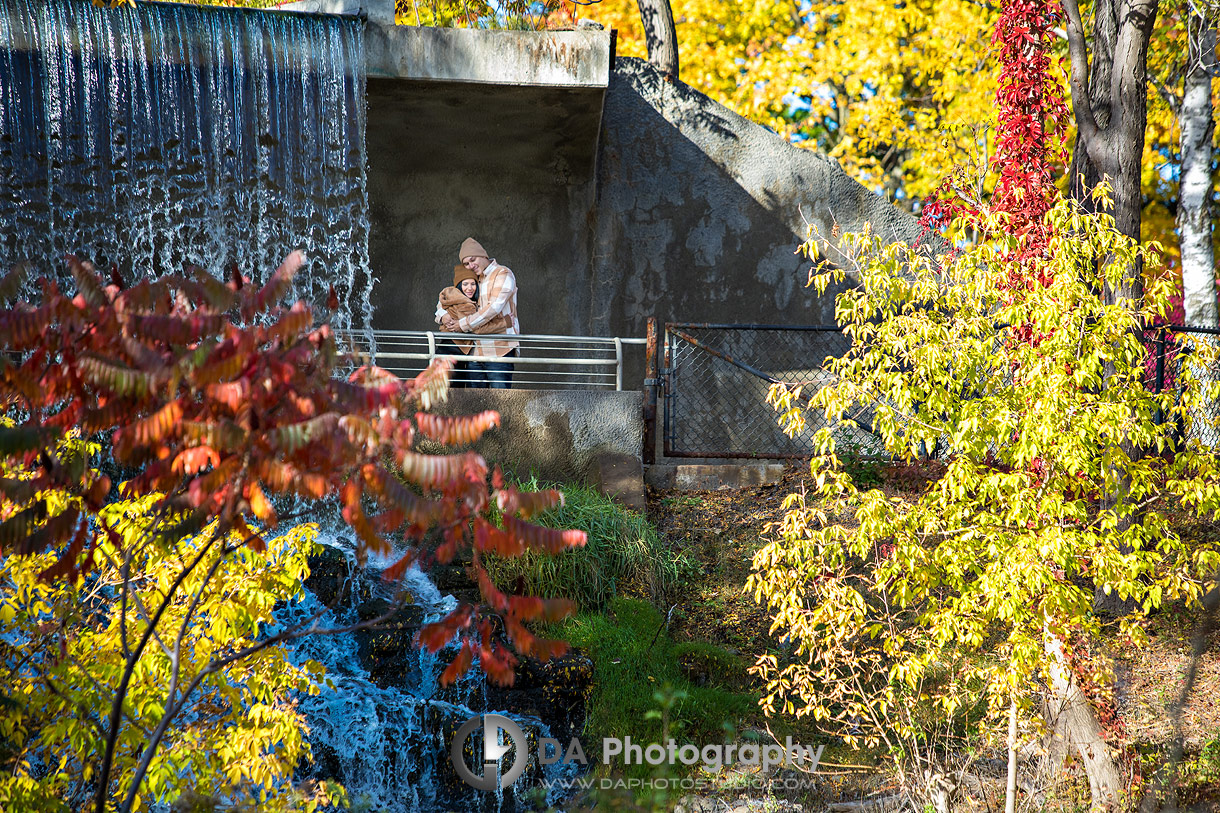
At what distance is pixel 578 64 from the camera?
30.4ft

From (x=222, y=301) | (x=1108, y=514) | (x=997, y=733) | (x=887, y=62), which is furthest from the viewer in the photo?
(x=887, y=62)

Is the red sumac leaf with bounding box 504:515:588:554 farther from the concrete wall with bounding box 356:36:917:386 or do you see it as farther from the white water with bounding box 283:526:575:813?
the concrete wall with bounding box 356:36:917:386

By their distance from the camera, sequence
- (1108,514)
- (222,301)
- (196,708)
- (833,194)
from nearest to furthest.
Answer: (222,301), (196,708), (1108,514), (833,194)

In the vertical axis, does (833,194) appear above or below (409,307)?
above

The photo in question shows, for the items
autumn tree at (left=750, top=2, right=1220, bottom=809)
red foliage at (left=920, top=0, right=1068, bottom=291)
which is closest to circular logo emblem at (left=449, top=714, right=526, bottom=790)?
autumn tree at (left=750, top=2, right=1220, bottom=809)

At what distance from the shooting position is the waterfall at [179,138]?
881 cm

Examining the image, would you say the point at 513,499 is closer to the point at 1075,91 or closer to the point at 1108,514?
the point at 1108,514

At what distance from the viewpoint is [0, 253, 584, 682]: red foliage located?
7.96ft

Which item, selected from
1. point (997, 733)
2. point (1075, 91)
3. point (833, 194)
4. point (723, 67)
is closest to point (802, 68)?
point (723, 67)

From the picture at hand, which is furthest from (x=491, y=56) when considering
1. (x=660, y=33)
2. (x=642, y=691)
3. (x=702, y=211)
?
(x=642, y=691)

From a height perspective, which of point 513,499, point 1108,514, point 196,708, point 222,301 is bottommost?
point 196,708

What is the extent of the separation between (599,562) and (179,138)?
18.6 feet

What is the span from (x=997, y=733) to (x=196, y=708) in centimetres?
425

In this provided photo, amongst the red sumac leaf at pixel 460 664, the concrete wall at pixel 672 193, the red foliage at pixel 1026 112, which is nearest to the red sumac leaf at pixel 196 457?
the red sumac leaf at pixel 460 664
